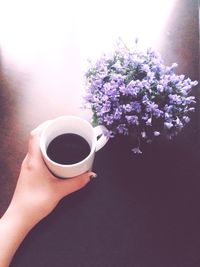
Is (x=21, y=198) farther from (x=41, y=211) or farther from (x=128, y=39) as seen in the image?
(x=128, y=39)

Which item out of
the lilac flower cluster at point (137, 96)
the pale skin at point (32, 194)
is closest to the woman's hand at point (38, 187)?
the pale skin at point (32, 194)

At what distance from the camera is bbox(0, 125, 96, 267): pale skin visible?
0.73 meters

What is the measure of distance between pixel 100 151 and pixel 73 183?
12 cm

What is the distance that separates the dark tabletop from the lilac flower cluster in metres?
0.10

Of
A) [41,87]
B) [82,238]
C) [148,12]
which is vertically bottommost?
[82,238]

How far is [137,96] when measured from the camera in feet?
2.28

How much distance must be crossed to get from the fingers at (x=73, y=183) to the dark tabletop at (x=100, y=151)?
0.02 meters

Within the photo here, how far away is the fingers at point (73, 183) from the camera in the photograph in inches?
29.7

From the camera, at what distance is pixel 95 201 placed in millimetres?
771

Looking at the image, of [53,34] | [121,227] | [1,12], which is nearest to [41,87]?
[53,34]

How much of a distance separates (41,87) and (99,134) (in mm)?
293

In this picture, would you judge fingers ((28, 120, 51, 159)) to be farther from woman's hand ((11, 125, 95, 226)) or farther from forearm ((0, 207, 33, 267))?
forearm ((0, 207, 33, 267))

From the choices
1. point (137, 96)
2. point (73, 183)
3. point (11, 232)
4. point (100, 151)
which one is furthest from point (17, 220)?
point (137, 96)

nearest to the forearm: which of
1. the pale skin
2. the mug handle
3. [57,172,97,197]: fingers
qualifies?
the pale skin
